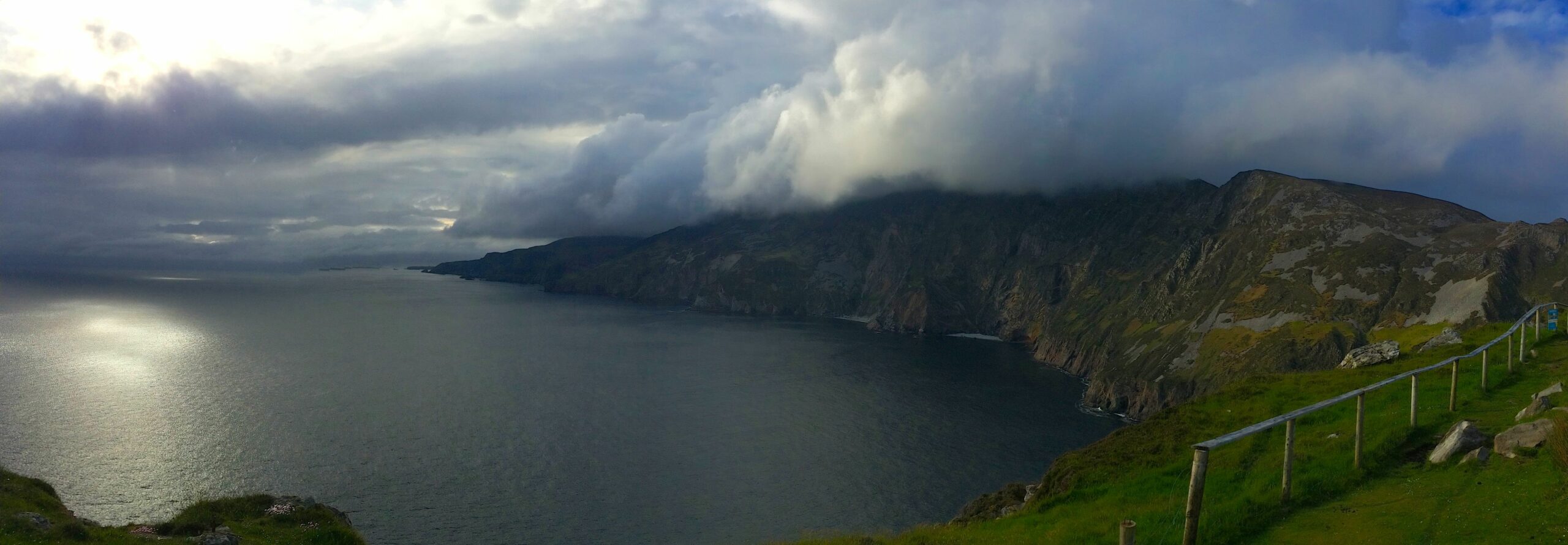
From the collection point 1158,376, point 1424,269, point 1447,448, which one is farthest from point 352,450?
point 1424,269

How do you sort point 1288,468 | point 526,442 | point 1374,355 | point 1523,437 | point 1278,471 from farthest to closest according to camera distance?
1. point 526,442
2. point 1374,355
3. point 1278,471
4. point 1288,468
5. point 1523,437

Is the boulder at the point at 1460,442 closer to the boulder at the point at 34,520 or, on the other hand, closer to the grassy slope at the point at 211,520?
the grassy slope at the point at 211,520

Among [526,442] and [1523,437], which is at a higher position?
[1523,437]

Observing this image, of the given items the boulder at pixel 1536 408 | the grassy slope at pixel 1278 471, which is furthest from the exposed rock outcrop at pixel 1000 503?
the boulder at pixel 1536 408

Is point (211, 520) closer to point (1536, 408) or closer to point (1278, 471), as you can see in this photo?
point (1278, 471)

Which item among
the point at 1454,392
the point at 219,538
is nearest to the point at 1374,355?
the point at 1454,392

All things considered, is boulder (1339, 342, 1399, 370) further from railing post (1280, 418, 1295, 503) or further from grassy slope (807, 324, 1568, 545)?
railing post (1280, 418, 1295, 503)
